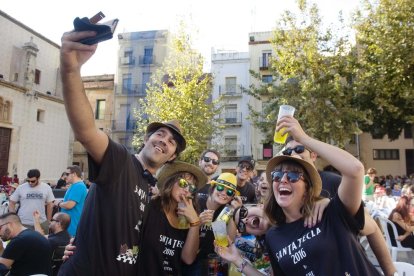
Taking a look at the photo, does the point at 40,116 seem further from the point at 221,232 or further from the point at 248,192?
the point at 221,232

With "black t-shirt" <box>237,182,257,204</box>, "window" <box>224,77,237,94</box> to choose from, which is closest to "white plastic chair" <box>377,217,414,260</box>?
"black t-shirt" <box>237,182,257,204</box>

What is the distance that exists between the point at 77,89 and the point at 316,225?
1.65 metres

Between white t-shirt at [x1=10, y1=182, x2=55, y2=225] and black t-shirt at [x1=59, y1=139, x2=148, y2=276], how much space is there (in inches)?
235

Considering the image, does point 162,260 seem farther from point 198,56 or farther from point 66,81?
point 198,56

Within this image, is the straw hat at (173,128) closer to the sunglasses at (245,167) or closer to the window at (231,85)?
the sunglasses at (245,167)

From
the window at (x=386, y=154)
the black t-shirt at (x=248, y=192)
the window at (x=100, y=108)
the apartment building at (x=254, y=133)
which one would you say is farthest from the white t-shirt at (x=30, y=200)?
the window at (x=386, y=154)

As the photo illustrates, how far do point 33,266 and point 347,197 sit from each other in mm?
4255

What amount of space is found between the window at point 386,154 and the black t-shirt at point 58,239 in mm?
31885

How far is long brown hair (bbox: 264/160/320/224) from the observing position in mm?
2293

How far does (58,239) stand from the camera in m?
5.35

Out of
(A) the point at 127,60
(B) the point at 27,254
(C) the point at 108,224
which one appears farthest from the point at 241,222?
(A) the point at 127,60

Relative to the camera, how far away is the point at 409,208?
6.72m

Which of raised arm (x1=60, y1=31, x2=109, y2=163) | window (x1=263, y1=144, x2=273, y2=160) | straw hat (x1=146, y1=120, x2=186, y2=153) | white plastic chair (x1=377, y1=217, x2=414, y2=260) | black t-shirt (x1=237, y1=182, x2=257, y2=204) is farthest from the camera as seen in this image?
window (x1=263, y1=144, x2=273, y2=160)

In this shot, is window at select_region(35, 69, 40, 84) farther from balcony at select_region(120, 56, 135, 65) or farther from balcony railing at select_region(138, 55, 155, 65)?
balcony railing at select_region(138, 55, 155, 65)
